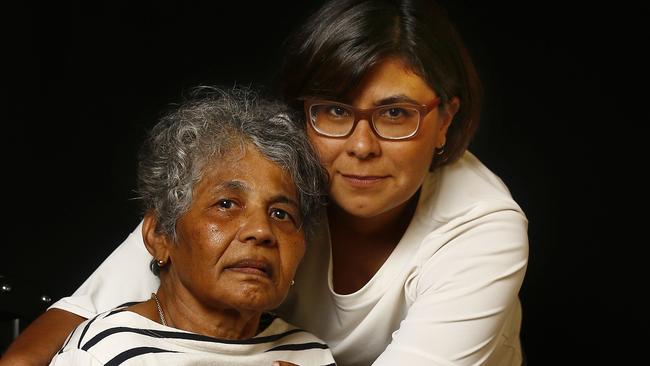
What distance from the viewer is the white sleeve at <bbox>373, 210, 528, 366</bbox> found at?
258cm

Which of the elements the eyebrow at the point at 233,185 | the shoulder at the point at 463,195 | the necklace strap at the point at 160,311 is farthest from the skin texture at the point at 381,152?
the necklace strap at the point at 160,311

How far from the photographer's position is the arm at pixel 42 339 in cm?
259

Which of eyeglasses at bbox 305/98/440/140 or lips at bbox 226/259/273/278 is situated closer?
lips at bbox 226/259/273/278

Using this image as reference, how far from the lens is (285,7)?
384 cm

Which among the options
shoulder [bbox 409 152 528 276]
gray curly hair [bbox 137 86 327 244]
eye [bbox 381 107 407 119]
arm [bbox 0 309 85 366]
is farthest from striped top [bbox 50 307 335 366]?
eye [bbox 381 107 407 119]

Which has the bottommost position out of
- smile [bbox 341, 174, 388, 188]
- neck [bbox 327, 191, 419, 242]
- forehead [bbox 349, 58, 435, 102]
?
neck [bbox 327, 191, 419, 242]

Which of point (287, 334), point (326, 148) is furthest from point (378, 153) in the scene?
point (287, 334)

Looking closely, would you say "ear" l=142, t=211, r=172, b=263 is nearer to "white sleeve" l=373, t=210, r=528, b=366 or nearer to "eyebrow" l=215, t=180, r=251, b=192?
"eyebrow" l=215, t=180, r=251, b=192

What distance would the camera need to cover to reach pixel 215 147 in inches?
99.0

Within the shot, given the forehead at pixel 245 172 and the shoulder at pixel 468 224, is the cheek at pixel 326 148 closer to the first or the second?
→ the forehead at pixel 245 172

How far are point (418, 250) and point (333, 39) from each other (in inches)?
21.6

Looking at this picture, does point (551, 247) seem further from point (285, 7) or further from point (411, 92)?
point (411, 92)

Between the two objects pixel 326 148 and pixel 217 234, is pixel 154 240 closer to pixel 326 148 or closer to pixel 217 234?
pixel 217 234

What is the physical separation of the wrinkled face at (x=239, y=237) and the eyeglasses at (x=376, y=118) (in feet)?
0.63
